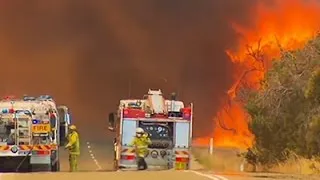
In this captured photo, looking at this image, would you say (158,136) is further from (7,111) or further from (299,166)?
(299,166)

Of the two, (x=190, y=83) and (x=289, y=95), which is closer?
(x=289, y=95)

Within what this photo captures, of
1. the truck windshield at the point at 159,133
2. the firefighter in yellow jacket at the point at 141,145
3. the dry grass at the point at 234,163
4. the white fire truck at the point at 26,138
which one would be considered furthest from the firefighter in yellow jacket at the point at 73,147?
the dry grass at the point at 234,163

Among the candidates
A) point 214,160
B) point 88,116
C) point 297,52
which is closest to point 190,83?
point 88,116

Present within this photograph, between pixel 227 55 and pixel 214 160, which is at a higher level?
pixel 227 55

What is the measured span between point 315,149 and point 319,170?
2.34 m

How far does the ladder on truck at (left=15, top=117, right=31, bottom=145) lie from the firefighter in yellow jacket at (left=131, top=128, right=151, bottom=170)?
374 centimetres

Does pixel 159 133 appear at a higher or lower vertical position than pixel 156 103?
lower

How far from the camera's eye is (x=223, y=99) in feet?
194

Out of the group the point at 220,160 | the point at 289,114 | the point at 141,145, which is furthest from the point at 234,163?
the point at 141,145

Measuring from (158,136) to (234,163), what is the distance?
10.9 meters

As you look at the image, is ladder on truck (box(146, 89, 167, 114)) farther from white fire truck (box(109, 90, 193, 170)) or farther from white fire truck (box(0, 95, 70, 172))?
white fire truck (box(0, 95, 70, 172))

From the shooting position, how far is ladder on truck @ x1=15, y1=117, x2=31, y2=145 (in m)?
30.8

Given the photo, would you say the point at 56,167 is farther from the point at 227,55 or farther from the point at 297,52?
the point at 227,55

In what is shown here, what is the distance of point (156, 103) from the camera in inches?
1331
